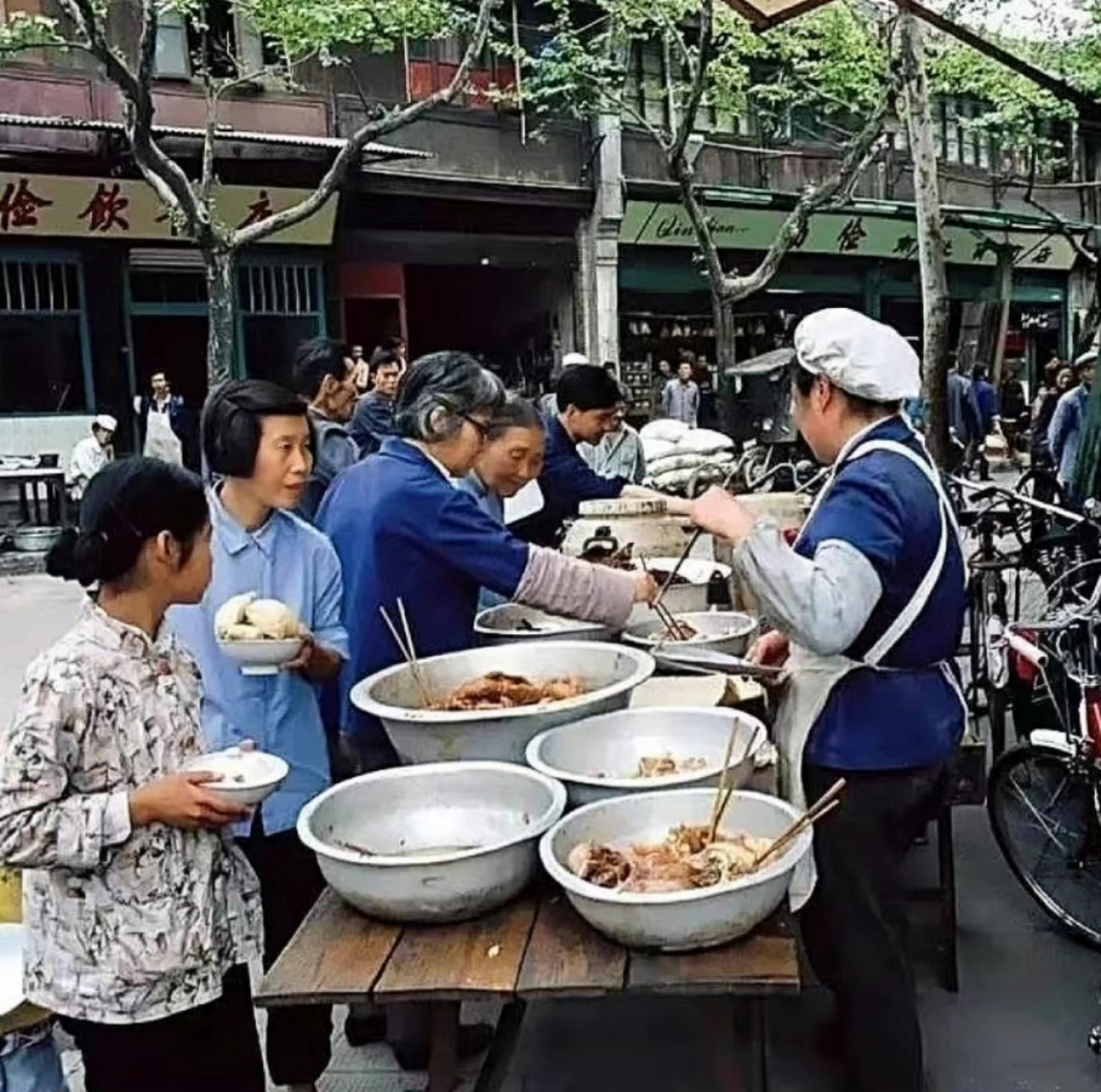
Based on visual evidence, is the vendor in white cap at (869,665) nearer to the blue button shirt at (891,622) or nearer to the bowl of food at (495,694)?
the blue button shirt at (891,622)

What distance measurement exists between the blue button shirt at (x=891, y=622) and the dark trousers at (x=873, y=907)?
52 mm

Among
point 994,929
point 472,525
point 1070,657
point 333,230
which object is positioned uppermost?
point 333,230

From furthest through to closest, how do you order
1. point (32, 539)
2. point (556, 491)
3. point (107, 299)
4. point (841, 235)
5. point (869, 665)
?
point (841, 235) → point (107, 299) → point (32, 539) → point (556, 491) → point (869, 665)

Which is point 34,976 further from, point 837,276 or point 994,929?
point 837,276

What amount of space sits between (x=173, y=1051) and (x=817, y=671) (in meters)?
1.35

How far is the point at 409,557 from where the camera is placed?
9.95 feet

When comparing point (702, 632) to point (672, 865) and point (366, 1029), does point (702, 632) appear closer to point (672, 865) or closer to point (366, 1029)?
point (366, 1029)

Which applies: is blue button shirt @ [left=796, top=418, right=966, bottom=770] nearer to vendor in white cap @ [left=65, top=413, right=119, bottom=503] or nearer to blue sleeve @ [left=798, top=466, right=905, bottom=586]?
→ blue sleeve @ [left=798, top=466, right=905, bottom=586]

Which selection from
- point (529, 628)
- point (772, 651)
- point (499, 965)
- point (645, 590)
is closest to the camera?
point (499, 965)

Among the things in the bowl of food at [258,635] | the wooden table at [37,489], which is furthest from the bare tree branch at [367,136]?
the bowl of food at [258,635]

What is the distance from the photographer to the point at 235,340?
15.5m

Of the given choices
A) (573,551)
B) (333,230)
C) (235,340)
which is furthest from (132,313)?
(573,551)

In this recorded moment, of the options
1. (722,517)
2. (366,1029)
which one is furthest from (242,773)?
(366,1029)

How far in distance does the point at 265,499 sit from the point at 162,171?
1007 cm
